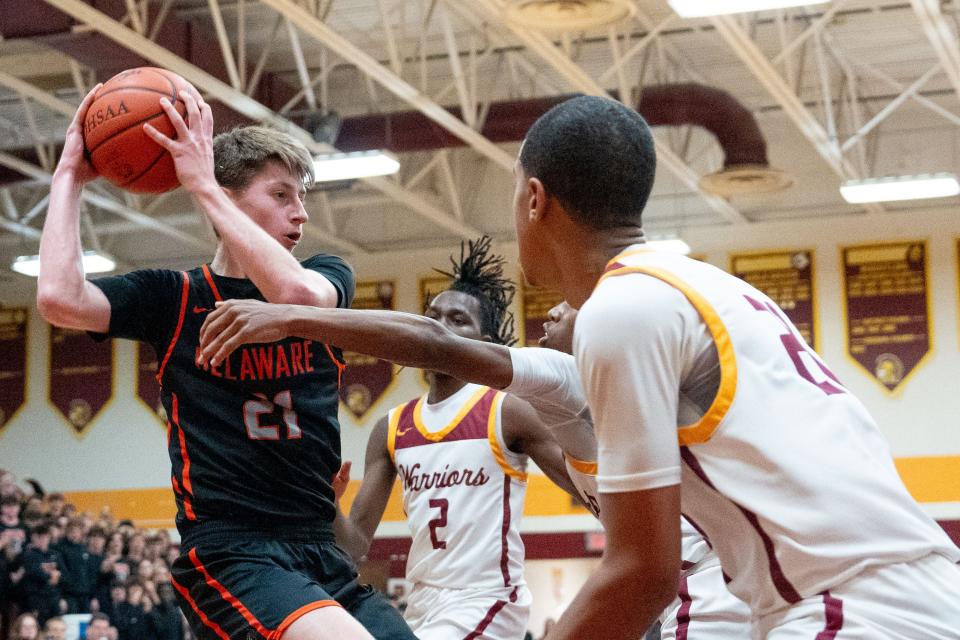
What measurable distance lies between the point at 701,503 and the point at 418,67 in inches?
603

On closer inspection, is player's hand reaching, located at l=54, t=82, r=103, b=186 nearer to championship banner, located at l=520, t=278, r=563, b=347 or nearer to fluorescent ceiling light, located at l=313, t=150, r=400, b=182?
fluorescent ceiling light, located at l=313, t=150, r=400, b=182

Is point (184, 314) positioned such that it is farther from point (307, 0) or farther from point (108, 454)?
point (108, 454)

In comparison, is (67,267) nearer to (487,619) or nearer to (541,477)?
(487,619)

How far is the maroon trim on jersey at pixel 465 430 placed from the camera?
5668mm

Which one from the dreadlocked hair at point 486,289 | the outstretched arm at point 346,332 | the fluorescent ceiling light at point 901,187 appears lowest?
the outstretched arm at point 346,332

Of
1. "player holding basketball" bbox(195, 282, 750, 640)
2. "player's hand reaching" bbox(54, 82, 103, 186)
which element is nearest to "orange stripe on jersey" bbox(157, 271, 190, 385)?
"player's hand reaching" bbox(54, 82, 103, 186)

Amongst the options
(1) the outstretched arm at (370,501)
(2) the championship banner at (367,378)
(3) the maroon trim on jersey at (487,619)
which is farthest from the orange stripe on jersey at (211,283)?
(2) the championship banner at (367,378)

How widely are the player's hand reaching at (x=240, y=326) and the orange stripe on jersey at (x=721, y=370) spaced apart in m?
0.87

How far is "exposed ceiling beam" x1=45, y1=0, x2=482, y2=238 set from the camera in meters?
12.5

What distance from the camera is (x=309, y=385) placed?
3.80 meters

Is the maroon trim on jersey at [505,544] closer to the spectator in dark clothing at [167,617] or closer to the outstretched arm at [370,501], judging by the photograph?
the outstretched arm at [370,501]

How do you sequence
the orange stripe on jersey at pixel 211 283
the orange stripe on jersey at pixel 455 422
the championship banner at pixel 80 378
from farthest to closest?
the championship banner at pixel 80 378 → the orange stripe on jersey at pixel 455 422 → the orange stripe on jersey at pixel 211 283

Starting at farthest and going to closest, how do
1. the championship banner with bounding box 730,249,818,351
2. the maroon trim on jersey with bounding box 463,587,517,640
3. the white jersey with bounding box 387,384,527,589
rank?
the championship banner with bounding box 730,249,818,351 → the white jersey with bounding box 387,384,527,589 → the maroon trim on jersey with bounding box 463,587,517,640

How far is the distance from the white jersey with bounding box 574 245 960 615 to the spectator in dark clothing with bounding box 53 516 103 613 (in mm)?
12432
